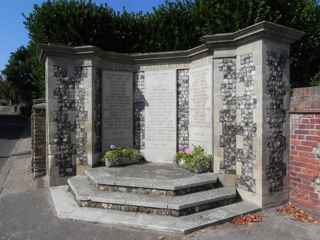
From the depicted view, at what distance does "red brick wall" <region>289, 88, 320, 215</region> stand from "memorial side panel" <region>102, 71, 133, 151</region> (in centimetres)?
460

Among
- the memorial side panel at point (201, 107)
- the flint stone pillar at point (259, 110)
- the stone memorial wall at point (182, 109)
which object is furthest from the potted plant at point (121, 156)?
the flint stone pillar at point (259, 110)

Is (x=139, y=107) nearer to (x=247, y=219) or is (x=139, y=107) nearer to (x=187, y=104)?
(x=187, y=104)

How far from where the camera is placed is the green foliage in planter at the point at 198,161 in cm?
627

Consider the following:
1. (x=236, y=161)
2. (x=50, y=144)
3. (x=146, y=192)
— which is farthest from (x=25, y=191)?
(x=236, y=161)

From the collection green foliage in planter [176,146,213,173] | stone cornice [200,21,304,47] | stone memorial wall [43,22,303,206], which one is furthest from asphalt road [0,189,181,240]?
stone cornice [200,21,304,47]

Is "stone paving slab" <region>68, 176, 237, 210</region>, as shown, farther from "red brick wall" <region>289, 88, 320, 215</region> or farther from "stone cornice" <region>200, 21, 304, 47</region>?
"stone cornice" <region>200, 21, 304, 47</region>

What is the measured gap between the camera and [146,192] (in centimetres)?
524

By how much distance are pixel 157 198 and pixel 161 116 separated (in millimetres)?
3250

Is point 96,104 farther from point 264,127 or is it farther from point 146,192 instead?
point 264,127

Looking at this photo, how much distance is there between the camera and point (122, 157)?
725 centimetres

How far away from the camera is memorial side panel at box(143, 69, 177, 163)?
764cm

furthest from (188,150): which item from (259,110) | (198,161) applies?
(259,110)

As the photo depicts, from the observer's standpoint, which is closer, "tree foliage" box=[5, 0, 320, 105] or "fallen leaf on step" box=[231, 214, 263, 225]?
"fallen leaf on step" box=[231, 214, 263, 225]

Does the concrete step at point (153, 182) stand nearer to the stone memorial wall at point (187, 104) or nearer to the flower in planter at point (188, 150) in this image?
the stone memorial wall at point (187, 104)
